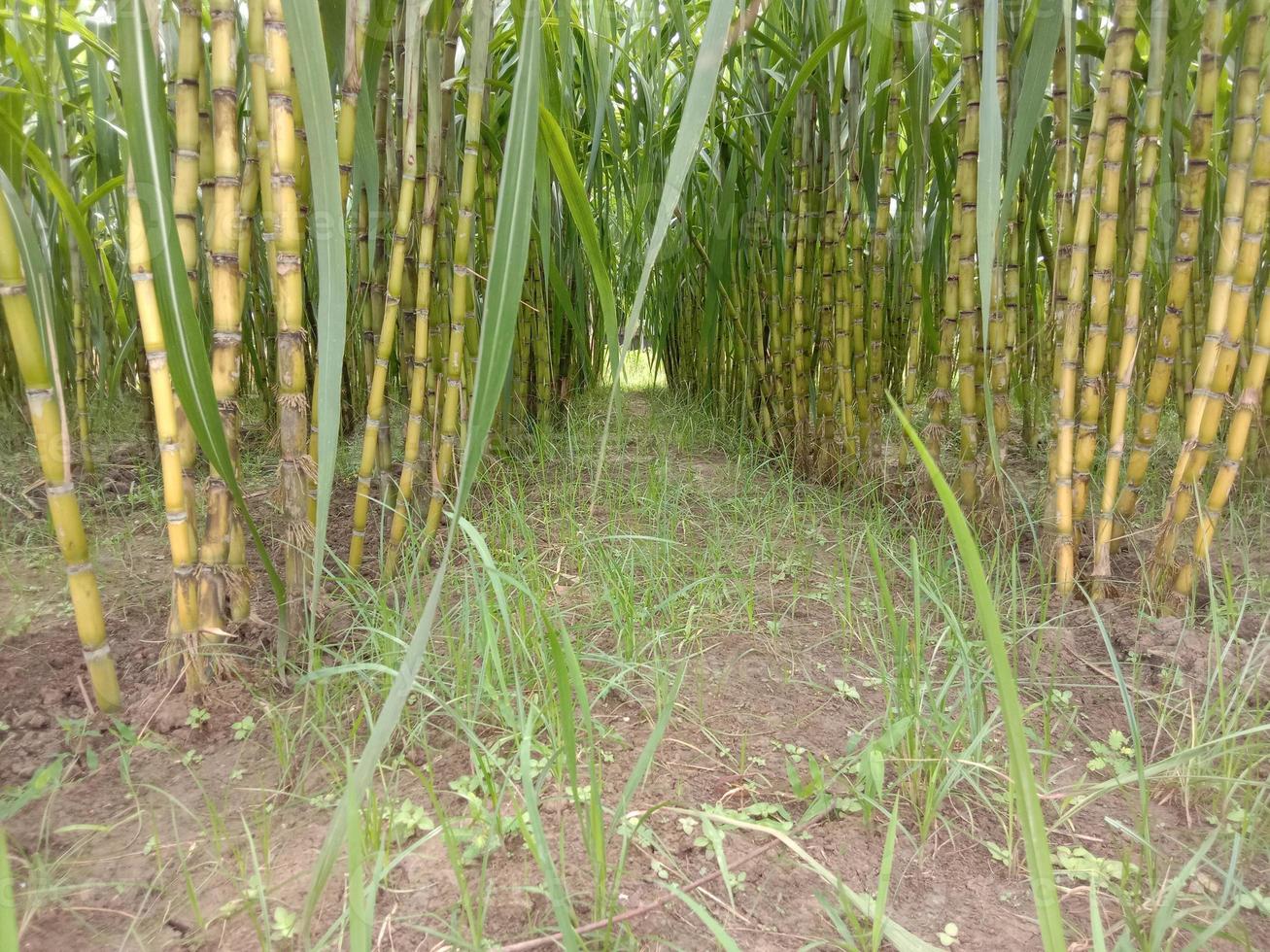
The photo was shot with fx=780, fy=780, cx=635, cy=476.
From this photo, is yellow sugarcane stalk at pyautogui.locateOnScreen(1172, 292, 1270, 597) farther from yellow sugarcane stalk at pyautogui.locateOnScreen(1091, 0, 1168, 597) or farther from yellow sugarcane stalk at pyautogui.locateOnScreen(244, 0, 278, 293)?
yellow sugarcane stalk at pyautogui.locateOnScreen(244, 0, 278, 293)

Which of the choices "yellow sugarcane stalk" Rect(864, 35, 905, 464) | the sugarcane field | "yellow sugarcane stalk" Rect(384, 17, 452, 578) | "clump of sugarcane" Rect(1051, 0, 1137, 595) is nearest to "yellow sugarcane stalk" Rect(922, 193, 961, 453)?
the sugarcane field

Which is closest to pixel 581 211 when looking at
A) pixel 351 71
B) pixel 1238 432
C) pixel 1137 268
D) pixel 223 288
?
pixel 351 71

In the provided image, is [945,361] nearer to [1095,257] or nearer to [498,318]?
[1095,257]

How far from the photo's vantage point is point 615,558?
1235 mm

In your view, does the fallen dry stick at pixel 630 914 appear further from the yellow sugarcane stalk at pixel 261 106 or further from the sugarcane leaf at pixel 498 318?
the yellow sugarcane stalk at pixel 261 106

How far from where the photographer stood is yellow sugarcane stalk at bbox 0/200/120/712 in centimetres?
74

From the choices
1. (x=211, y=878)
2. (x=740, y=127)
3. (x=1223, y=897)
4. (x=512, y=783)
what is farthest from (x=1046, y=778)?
(x=740, y=127)

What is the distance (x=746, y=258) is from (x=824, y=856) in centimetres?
165

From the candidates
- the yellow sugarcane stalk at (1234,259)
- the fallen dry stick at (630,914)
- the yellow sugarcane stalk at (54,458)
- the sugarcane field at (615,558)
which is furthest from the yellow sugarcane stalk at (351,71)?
the yellow sugarcane stalk at (1234,259)

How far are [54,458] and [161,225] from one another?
11.1 inches

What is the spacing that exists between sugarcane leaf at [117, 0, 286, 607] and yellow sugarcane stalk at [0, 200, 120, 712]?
0.16 m

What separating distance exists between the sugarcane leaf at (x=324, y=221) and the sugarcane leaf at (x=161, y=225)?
13 centimetres

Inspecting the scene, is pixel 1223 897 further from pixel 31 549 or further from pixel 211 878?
pixel 31 549

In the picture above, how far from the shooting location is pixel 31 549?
4.43ft
